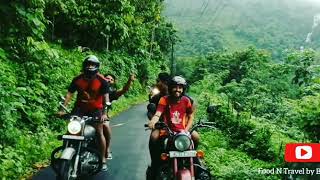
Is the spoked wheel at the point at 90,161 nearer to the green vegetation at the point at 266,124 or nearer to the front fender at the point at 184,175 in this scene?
the front fender at the point at 184,175

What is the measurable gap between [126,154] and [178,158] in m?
4.51

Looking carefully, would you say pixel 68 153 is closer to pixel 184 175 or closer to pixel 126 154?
pixel 184 175

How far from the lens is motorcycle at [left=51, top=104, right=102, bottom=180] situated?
6.87 metres

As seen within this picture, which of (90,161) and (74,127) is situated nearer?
(74,127)

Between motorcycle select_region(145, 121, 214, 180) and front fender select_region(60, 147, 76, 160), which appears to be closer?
motorcycle select_region(145, 121, 214, 180)

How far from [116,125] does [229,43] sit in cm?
13890

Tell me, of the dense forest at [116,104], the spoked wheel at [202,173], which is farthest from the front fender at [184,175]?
the dense forest at [116,104]

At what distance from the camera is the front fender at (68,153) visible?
22.3ft

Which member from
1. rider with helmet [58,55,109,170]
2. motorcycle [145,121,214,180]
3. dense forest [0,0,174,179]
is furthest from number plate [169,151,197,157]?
dense forest [0,0,174,179]

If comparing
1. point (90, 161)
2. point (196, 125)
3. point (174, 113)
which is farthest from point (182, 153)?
point (90, 161)

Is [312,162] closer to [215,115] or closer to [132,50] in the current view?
[215,115]

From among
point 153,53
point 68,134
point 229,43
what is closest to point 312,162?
point 68,134

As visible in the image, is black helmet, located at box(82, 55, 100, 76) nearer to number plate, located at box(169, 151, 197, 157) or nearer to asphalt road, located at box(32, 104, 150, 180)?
asphalt road, located at box(32, 104, 150, 180)

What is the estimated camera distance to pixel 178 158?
650cm
